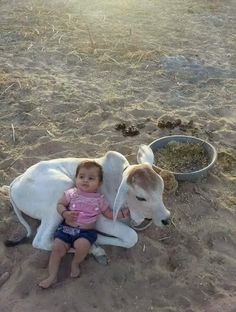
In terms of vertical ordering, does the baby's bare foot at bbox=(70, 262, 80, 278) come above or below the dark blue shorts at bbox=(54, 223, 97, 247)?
below

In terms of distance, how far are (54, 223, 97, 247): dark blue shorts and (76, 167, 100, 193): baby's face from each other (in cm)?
29

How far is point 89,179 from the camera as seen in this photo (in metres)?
3.54

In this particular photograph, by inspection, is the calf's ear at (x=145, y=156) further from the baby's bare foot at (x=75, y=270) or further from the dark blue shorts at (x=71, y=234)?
the baby's bare foot at (x=75, y=270)

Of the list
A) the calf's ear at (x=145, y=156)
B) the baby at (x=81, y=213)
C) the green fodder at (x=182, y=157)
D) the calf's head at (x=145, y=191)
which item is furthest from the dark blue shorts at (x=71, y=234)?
the green fodder at (x=182, y=157)

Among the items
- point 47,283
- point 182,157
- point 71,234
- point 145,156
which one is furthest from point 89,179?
point 182,157

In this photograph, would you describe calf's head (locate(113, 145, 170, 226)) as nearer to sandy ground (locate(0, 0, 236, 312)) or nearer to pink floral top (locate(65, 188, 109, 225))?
pink floral top (locate(65, 188, 109, 225))

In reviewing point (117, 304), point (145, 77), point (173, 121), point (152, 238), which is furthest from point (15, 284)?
point (145, 77)

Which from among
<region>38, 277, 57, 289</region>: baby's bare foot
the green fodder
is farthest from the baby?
the green fodder

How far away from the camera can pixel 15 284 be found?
11.1 feet

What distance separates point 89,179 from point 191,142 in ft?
4.70

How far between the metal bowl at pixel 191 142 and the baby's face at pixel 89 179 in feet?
2.86

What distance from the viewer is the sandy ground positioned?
3.35 metres

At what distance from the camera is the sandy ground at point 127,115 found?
11.0ft

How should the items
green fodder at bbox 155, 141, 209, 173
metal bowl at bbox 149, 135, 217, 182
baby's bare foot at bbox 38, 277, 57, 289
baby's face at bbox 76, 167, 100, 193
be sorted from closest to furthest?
baby's bare foot at bbox 38, 277, 57, 289
baby's face at bbox 76, 167, 100, 193
metal bowl at bbox 149, 135, 217, 182
green fodder at bbox 155, 141, 209, 173
